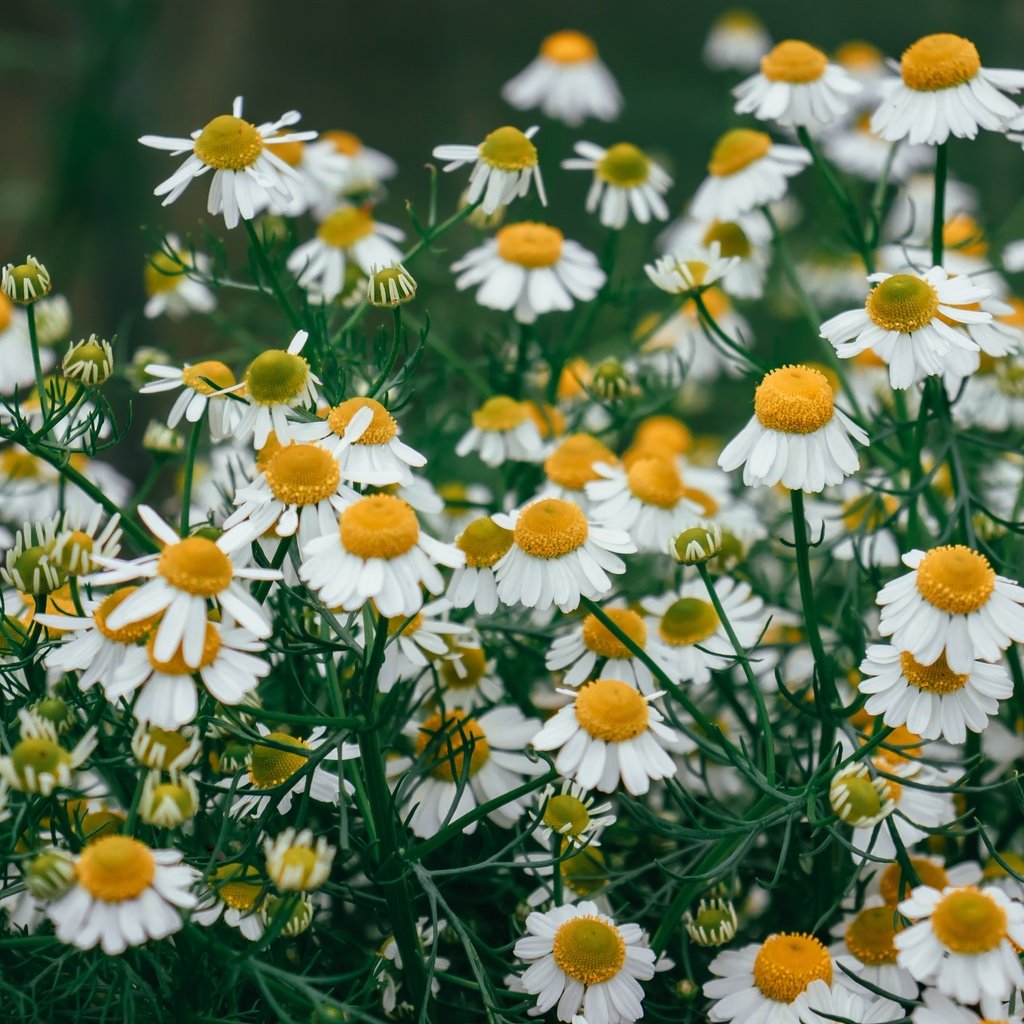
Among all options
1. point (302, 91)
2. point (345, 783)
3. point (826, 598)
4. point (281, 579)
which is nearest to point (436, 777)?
point (345, 783)

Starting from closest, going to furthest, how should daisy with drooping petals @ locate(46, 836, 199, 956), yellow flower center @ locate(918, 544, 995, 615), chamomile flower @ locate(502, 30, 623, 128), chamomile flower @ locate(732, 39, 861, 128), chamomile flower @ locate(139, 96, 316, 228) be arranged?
daisy with drooping petals @ locate(46, 836, 199, 956), yellow flower center @ locate(918, 544, 995, 615), chamomile flower @ locate(139, 96, 316, 228), chamomile flower @ locate(732, 39, 861, 128), chamomile flower @ locate(502, 30, 623, 128)

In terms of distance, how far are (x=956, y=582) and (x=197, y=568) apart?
352 millimetres

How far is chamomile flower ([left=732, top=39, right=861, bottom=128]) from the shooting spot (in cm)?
88

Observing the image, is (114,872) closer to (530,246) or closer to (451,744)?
(451,744)

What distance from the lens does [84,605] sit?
2.15ft

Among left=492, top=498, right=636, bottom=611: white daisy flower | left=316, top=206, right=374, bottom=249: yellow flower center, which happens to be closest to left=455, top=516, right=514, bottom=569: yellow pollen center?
left=492, top=498, right=636, bottom=611: white daisy flower

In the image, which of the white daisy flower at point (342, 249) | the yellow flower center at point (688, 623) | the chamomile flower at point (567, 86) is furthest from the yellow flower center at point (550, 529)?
the chamomile flower at point (567, 86)

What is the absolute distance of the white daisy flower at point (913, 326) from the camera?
68 cm

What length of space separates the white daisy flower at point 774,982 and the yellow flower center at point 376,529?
279 millimetres

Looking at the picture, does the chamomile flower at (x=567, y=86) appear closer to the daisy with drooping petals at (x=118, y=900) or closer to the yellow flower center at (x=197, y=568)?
the yellow flower center at (x=197, y=568)

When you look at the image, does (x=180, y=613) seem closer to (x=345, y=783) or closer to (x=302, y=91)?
(x=345, y=783)

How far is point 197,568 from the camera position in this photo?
1.88 ft

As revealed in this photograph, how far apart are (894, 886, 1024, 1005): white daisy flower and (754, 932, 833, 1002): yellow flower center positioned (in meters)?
0.07

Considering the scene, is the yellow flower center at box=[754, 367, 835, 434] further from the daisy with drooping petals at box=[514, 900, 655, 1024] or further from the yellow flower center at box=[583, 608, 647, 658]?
the daisy with drooping petals at box=[514, 900, 655, 1024]
